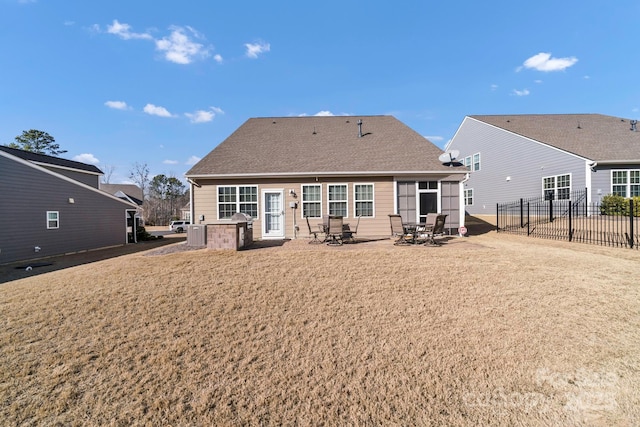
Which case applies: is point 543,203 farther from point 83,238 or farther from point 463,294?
point 83,238

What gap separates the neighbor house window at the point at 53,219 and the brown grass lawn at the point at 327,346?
8.02 meters

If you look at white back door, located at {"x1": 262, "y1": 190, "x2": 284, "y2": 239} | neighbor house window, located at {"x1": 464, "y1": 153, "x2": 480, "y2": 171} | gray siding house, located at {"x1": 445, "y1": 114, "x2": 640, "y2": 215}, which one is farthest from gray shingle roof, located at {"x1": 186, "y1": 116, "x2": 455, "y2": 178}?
neighbor house window, located at {"x1": 464, "y1": 153, "x2": 480, "y2": 171}

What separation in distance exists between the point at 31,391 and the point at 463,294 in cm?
644

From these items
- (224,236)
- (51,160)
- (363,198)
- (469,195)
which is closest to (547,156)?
(469,195)

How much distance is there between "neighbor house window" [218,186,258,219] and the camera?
12.2 m

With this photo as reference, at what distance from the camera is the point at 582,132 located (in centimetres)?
1948

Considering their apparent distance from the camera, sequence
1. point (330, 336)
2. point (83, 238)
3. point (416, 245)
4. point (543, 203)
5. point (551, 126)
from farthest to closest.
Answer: point (551, 126) → point (543, 203) → point (83, 238) → point (416, 245) → point (330, 336)

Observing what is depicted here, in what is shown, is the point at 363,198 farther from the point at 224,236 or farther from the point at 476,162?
the point at 476,162

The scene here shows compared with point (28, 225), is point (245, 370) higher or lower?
lower

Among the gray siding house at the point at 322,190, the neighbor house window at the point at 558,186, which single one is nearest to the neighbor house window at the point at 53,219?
the gray siding house at the point at 322,190

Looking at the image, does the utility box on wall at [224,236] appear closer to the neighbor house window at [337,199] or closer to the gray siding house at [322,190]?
the gray siding house at [322,190]

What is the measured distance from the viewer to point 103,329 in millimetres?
4371

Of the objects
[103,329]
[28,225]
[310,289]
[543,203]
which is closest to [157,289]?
[103,329]

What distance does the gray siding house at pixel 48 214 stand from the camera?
10.9 meters
